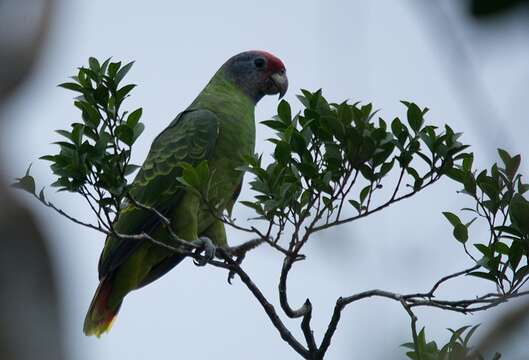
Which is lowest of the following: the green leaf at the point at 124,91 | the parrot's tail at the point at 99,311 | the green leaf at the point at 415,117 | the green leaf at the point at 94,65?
the parrot's tail at the point at 99,311

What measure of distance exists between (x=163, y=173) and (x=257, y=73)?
137 cm

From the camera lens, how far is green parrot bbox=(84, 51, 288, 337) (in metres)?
4.60

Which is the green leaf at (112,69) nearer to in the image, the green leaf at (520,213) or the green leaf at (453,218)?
the green leaf at (453,218)

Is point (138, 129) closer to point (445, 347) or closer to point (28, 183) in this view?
point (28, 183)

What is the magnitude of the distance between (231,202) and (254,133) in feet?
1.53

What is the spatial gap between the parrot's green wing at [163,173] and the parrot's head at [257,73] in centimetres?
71

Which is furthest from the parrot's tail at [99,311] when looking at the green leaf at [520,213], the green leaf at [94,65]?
the green leaf at [520,213]

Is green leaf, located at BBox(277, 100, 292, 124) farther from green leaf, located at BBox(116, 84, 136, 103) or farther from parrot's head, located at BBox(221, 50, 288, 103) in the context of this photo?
parrot's head, located at BBox(221, 50, 288, 103)

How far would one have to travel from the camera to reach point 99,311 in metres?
4.75

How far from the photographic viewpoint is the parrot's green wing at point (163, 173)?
457 cm

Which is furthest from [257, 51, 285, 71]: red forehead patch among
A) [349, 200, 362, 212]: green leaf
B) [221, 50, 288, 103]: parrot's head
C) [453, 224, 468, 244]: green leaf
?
[453, 224, 468, 244]: green leaf

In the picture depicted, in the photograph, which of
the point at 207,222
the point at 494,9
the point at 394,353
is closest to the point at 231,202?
the point at 207,222

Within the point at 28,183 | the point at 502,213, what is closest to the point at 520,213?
the point at 502,213

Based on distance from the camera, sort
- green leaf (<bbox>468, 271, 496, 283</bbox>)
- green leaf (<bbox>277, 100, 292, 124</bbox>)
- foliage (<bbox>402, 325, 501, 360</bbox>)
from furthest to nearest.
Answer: green leaf (<bbox>277, 100, 292, 124</bbox>) < green leaf (<bbox>468, 271, 496, 283</bbox>) < foliage (<bbox>402, 325, 501, 360</bbox>)
